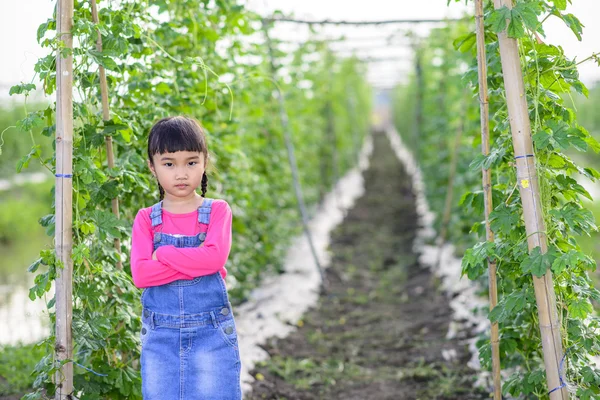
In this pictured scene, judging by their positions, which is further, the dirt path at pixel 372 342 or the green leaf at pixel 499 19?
the dirt path at pixel 372 342

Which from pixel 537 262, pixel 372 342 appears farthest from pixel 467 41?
pixel 372 342

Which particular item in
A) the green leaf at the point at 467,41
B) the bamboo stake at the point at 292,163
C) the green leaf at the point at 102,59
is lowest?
the green leaf at the point at 102,59

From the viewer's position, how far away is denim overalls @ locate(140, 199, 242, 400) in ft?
7.43

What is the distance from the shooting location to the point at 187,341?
2.27 metres

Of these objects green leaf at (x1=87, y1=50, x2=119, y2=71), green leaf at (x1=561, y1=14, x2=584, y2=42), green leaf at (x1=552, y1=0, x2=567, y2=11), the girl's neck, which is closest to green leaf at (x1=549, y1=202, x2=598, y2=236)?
green leaf at (x1=561, y1=14, x2=584, y2=42)

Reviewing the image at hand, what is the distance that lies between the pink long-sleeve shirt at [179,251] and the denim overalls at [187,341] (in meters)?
0.03

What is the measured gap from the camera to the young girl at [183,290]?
226cm

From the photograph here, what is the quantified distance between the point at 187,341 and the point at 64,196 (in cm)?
73

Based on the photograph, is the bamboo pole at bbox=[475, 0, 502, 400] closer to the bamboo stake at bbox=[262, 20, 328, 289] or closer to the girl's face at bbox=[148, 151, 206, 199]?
the girl's face at bbox=[148, 151, 206, 199]

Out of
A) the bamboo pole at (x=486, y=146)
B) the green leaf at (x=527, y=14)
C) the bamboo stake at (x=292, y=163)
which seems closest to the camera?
the green leaf at (x=527, y=14)

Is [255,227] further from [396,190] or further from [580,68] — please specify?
[396,190]

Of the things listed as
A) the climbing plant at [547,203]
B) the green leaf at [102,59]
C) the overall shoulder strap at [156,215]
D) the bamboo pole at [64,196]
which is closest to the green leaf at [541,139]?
the climbing plant at [547,203]

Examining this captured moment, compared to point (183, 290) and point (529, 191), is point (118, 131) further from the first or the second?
point (529, 191)

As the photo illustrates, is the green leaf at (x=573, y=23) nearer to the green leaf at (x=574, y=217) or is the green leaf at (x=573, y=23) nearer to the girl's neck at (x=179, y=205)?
the green leaf at (x=574, y=217)
